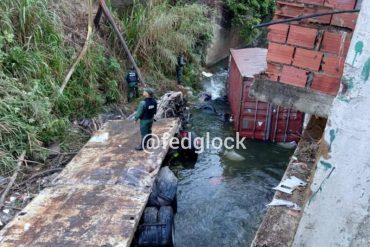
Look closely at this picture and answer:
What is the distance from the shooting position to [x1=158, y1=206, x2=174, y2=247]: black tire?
17.2 ft

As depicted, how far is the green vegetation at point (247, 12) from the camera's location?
15172 mm

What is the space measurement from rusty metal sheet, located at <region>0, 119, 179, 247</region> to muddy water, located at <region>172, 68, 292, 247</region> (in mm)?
1384

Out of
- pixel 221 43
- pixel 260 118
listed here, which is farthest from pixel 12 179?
pixel 221 43

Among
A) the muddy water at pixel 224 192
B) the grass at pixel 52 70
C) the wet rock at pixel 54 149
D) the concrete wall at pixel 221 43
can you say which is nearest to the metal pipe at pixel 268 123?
the muddy water at pixel 224 192

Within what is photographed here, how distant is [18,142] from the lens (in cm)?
603

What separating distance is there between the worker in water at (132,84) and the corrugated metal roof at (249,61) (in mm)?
2764

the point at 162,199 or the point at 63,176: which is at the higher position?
the point at 63,176

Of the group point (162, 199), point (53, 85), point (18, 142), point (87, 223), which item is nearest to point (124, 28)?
point (53, 85)

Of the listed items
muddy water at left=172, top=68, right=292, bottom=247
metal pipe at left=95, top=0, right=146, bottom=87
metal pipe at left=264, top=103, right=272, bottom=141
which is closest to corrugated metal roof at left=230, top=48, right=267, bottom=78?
metal pipe at left=264, top=103, right=272, bottom=141

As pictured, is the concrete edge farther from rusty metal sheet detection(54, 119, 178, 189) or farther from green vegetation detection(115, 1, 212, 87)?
green vegetation detection(115, 1, 212, 87)

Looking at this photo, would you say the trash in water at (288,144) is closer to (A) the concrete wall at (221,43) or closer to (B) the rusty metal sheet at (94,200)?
(B) the rusty metal sheet at (94,200)

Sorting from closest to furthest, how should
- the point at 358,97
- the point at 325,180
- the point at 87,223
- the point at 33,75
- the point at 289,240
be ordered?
the point at 358,97, the point at 325,180, the point at 289,240, the point at 87,223, the point at 33,75

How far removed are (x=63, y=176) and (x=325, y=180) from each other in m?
4.69

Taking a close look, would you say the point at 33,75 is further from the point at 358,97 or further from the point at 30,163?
the point at 358,97
